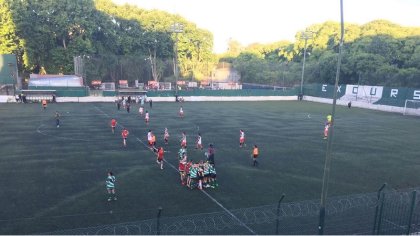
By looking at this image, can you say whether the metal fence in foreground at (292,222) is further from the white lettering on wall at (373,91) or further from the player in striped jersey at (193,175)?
the white lettering on wall at (373,91)

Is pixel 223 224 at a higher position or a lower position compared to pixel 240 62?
lower

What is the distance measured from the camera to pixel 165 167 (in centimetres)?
2184

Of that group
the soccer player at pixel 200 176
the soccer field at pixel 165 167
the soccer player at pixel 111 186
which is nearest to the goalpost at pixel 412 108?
the soccer field at pixel 165 167

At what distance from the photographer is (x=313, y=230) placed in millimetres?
13203

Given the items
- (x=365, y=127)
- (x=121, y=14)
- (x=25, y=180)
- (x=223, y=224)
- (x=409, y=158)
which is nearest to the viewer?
(x=223, y=224)

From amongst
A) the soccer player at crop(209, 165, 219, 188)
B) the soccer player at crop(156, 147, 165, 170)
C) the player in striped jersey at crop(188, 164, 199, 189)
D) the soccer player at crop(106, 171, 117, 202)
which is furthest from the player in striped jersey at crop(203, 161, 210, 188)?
the soccer player at crop(106, 171, 117, 202)

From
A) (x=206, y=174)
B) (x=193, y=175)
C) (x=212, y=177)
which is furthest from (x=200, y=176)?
(x=212, y=177)

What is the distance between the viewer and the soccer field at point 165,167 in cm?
1536

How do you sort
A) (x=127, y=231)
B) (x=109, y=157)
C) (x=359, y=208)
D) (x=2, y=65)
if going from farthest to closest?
(x=2, y=65), (x=109, y=157), (x=359, y=208), (x=127, y=231)

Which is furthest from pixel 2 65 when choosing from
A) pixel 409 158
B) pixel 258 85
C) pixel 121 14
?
pixel 409 158

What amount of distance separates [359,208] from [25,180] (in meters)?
16.8

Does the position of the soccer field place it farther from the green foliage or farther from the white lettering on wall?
the green foliage

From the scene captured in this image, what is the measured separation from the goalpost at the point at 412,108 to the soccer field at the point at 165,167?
16.8 m

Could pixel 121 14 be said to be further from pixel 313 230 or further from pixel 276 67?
pixel 313 230
